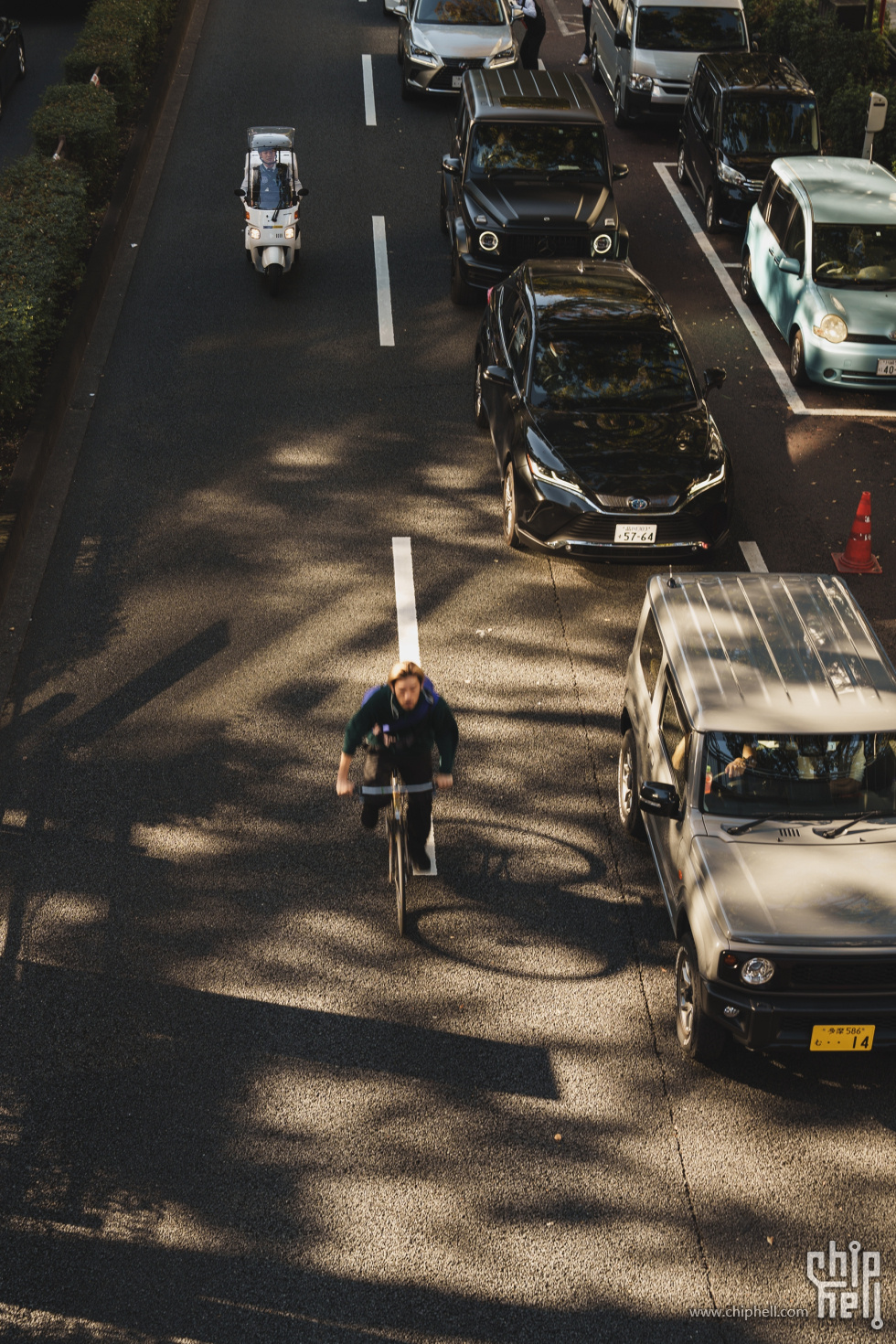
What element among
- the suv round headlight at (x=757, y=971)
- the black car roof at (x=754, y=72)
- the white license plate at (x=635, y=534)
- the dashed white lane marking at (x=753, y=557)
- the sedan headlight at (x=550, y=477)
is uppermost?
the black car roof at (x=754, y=72)

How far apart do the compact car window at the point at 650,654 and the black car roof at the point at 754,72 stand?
1232 centimetres

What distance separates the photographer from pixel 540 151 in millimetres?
15930

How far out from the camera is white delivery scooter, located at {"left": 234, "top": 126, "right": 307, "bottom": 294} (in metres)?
15.7

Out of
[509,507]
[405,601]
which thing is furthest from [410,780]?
[509,507]

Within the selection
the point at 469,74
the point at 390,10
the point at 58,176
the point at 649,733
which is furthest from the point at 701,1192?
the point at 390,10

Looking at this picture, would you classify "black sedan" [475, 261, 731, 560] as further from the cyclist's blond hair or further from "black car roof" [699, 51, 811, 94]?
"black car roof" [699, 51, 811, 94]

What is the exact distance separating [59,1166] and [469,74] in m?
15.6

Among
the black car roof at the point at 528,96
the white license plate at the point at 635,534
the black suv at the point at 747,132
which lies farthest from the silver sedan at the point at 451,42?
the white license plate at the point at 635,534

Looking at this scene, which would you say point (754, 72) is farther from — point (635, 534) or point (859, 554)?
point (635, 534)

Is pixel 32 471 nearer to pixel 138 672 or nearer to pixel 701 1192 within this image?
pixel 138 672

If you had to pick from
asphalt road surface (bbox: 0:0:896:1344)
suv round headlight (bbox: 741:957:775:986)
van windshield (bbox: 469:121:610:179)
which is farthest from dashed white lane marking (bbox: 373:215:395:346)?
suv round headlight (bbox: 741:957:775:986)

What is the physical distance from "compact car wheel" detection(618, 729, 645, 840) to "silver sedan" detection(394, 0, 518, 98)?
53.4 ft

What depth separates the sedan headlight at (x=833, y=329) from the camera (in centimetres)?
1373

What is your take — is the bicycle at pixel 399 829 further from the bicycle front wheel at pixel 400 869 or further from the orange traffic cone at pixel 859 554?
the orange traffic cone at pixel 859 554
